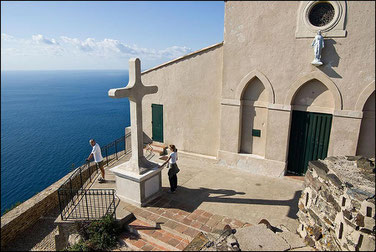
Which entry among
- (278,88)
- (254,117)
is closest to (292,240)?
(278,88)

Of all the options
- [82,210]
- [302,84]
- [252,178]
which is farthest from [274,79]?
[82,210]

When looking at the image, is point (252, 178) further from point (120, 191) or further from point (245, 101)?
point (120, 191)

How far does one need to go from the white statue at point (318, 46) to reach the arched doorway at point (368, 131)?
1.95m

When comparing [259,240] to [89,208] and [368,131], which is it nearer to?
[89,208]

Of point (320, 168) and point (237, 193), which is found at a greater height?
point (320, 168)

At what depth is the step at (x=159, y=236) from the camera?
6.20 meters

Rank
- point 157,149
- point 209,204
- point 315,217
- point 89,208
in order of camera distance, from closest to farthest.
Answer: point 315,217 < point 89,208 < point 209,204 < point 157,149

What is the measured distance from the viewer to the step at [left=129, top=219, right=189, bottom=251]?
20.3 ft

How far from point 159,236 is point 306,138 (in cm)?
645

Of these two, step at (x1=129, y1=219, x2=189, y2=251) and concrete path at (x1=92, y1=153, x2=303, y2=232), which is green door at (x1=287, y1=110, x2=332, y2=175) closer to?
concrete path at (x1=92, y1=153, x2=303, y2=232)

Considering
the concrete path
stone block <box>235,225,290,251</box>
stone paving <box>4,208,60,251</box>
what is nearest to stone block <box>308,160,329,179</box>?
stone block <box>235,225,290,251</box>

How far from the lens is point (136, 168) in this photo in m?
7.78

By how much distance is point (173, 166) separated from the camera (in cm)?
834

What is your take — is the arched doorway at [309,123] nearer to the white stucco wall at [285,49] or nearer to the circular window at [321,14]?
the white stucco wall at [285,49]
